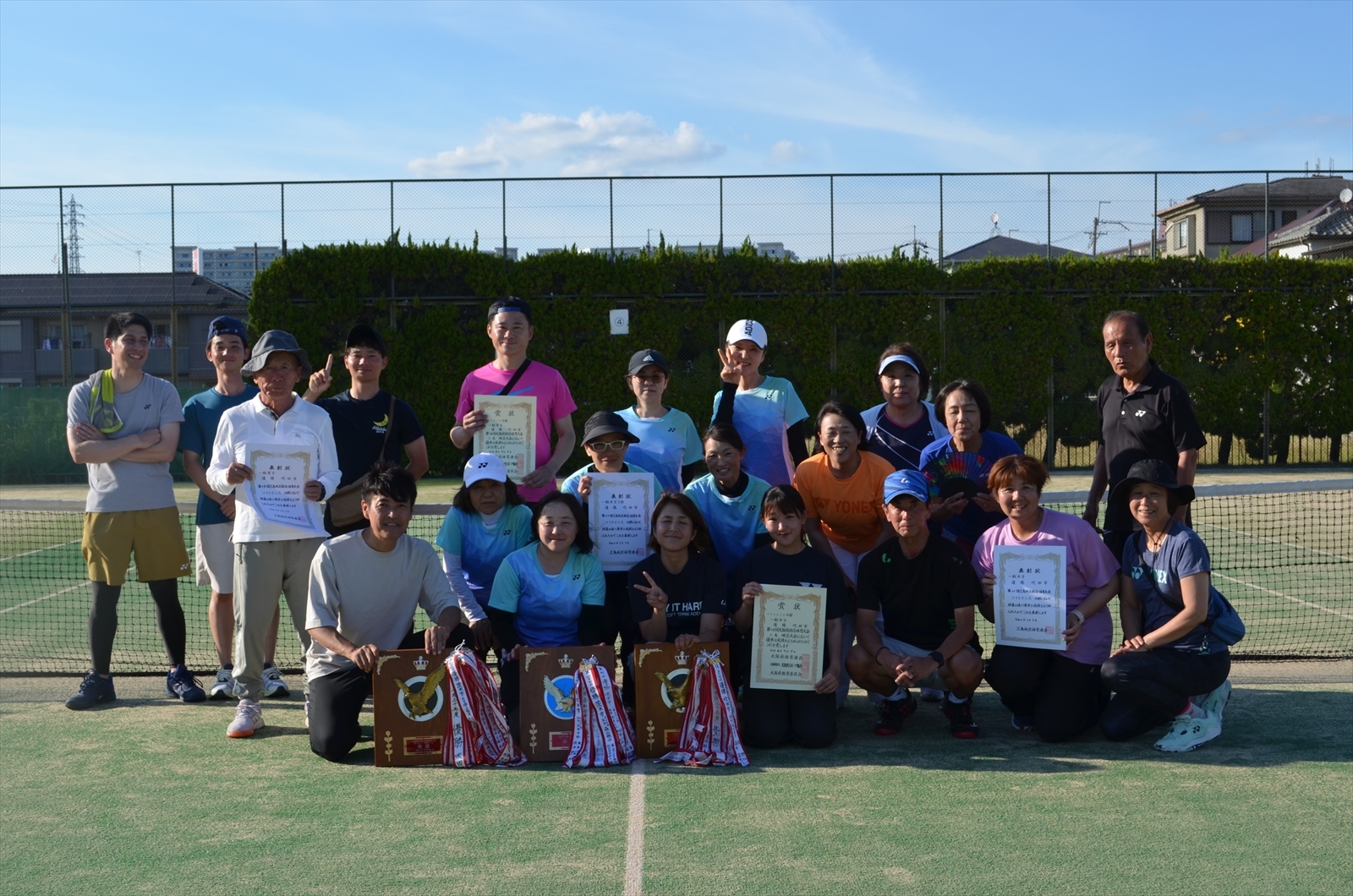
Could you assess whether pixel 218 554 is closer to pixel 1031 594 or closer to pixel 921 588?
pixel 921 588

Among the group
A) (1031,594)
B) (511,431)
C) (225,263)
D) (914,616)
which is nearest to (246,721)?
(511,431)

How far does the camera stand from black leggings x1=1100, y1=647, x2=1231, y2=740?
200 inches

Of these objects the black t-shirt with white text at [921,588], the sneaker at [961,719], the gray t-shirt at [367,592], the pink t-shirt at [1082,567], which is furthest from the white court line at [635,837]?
the pink t-shirt at [1082,567]

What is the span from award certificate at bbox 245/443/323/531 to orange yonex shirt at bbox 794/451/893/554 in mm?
2392

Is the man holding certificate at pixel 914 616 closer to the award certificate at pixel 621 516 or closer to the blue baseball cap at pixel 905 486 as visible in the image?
the blue baseball cap at pixel 905 486

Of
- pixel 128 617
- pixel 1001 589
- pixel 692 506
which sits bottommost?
pixel 128 617

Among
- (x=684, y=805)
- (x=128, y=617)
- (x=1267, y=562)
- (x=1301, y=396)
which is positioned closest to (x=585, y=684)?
(x=684, y=805)

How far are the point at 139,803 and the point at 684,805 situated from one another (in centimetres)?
213

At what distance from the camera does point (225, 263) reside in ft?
81.8

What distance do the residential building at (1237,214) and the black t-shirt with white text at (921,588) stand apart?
25.4m

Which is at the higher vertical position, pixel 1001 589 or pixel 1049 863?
pixel 1001 589

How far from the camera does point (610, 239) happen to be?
22.5 m

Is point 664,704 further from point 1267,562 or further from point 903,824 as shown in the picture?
point 1267,562

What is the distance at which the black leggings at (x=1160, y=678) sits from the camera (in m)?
5.09
